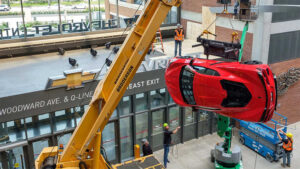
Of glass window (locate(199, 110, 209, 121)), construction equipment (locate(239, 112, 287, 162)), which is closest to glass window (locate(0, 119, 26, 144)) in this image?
glass window (locate(199, 110, 209, 121))

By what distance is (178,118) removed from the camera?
16.9m

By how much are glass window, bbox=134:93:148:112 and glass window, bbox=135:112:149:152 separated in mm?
304

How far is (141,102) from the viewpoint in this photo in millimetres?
15531

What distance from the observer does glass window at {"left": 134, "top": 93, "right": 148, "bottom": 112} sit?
50.5ft

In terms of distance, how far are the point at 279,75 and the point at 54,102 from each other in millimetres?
11871

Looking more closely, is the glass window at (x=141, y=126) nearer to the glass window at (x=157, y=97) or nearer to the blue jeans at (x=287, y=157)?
the glass window at (x=157, y=97)

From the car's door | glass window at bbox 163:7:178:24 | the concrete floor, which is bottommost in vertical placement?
the concrete floor

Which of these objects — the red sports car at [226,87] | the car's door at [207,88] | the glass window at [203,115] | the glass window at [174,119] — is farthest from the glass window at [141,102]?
the car's door at [207,88]

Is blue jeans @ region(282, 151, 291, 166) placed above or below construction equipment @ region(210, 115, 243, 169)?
below

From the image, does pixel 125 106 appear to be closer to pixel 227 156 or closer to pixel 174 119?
pixel 174 119

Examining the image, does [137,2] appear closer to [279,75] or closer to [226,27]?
[226,27]

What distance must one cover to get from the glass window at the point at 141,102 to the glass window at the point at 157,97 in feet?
1.23

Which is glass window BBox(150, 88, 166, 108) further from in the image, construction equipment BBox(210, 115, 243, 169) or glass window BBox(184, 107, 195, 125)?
construction equipment BBox(210, 115, 243, 169)

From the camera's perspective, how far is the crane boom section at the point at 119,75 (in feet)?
29.1
